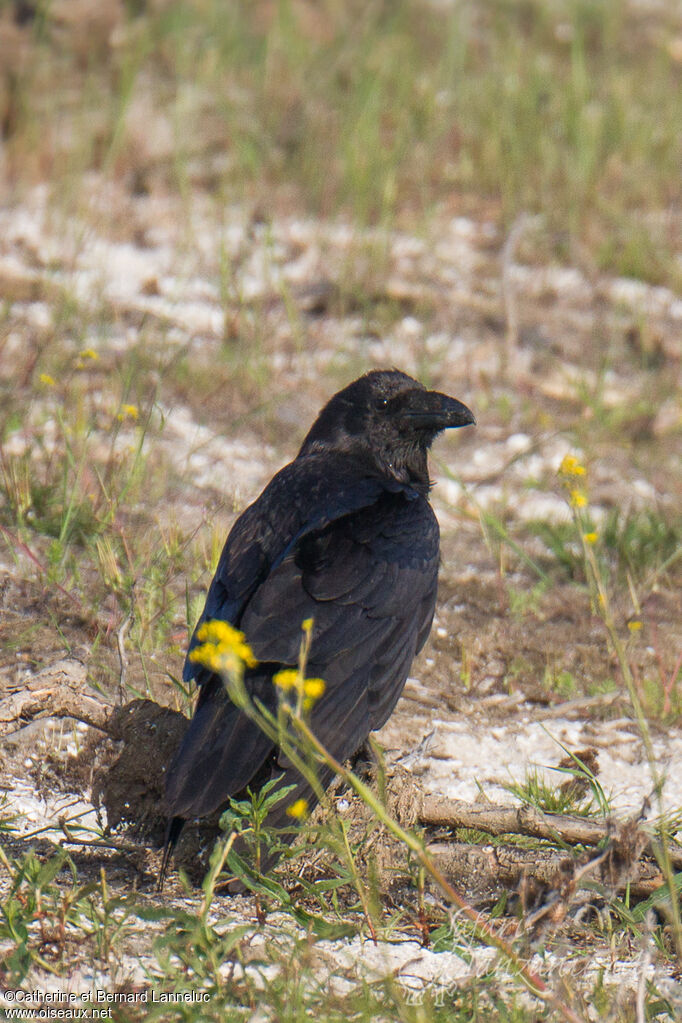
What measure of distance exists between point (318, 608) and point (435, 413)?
1.10 metres

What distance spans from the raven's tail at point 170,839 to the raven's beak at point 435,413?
1723mm

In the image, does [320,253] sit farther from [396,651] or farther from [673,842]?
[673,842]

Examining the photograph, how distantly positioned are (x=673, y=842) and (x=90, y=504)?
2353 mm

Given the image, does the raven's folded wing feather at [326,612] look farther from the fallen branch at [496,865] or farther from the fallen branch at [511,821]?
the fallen branch at [496,865]

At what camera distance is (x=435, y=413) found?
12.8ft

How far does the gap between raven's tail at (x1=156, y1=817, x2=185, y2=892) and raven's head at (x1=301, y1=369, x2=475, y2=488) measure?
162 cm

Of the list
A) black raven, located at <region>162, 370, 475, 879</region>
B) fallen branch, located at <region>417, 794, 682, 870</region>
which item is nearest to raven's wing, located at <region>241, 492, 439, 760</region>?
black raven, located at <region>162, 370, 475, 879</region>

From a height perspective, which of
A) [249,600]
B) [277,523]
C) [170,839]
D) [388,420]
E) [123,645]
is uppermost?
[388,420]

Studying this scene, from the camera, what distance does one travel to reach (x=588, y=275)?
677 cm

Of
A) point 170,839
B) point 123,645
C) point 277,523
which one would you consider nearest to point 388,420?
point 277,523

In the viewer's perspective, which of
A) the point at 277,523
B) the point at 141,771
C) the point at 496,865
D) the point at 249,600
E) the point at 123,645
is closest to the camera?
the point at 496,865

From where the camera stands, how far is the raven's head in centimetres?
393

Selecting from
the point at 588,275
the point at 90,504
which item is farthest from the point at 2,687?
the point at 588,275

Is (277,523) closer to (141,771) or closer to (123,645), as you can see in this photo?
(123,645)
